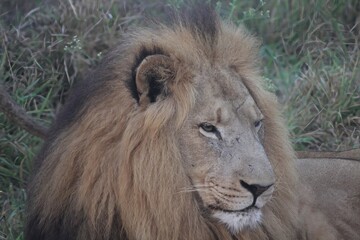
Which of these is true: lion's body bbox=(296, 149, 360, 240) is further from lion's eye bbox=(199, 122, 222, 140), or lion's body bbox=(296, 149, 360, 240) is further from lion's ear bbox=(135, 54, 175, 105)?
lion's ear bbox=(135, 54, 175, 105)

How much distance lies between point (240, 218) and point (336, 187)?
155cm

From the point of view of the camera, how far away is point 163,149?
3971mm

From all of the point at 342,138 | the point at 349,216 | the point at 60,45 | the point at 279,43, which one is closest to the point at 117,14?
the point at 60,45

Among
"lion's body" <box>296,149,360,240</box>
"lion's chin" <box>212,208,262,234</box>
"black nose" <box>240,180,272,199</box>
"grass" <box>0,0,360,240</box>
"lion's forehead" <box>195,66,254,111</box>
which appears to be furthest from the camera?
"grass" <box>0,0,360,240</box>

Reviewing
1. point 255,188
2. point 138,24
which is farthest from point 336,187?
point 138,24

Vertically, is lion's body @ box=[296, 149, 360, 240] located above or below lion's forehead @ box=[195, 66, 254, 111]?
below

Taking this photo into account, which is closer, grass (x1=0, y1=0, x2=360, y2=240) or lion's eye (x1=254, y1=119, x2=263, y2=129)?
lion's eye (x1=254, y1=119, x2=263, y2=129)

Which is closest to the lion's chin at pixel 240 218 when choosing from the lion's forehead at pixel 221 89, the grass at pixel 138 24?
the lion's forehead at pixel 221 89

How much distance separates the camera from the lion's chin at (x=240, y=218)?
3883 millimetres

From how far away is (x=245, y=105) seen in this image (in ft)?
13.4

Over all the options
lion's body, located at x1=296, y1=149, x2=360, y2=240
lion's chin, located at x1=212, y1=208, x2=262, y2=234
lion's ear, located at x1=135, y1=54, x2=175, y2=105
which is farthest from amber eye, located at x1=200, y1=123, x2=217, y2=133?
lion's body, located at x1=296, y1=149, x2=360, y2=240

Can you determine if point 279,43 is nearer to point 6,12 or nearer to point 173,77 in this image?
point 6,12

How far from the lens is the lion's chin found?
3883 millimetres

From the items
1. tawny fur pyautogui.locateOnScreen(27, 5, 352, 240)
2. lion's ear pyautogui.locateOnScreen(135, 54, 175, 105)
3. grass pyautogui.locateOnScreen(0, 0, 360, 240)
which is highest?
lion's ear pyautogui.locateOnScreen(135, 54, 175, 105)
